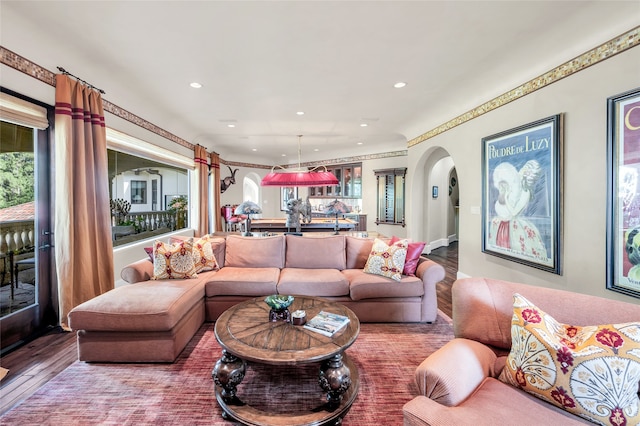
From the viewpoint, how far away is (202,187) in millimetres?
6574

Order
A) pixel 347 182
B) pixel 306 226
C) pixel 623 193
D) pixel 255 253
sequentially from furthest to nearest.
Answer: pixel 347 182
pixel 306 226
pixel 255 253
pixel 623 193

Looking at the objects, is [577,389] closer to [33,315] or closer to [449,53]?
[449,53]

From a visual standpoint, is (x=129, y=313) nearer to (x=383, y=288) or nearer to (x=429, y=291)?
(x=383, y=288)

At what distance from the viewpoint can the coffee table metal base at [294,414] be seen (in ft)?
5.26

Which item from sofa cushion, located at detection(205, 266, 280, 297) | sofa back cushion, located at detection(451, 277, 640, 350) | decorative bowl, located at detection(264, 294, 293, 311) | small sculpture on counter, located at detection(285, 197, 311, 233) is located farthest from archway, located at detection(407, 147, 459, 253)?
decorative bowl, located at detection(264, 294, 293, 311)

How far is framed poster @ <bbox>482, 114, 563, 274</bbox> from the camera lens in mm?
2730

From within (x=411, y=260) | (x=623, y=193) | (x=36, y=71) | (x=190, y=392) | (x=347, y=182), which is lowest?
(x=190, y=392)

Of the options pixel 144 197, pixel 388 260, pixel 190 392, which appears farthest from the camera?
pixel 144 197

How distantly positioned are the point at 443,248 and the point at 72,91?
7816 mm

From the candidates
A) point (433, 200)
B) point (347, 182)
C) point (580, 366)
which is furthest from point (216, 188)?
point (580, 366)

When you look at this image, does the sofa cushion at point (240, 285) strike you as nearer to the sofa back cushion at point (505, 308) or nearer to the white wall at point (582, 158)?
the sofa back cushion at point (505, 308)

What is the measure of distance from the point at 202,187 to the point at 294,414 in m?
5.85

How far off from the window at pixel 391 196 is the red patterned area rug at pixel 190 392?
493cm

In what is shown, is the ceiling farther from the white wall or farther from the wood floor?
the wood floor
